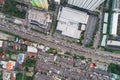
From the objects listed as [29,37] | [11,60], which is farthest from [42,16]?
[11,60]

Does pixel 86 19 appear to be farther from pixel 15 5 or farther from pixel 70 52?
pixel 15 5

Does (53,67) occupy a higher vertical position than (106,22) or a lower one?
lower

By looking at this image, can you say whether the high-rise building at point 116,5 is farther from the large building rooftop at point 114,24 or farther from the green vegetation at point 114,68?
the green vegetation at point 114,68

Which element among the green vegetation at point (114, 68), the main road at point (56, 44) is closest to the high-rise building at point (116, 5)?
the main road at point (56, 44)

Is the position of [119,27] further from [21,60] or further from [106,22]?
[21,60]

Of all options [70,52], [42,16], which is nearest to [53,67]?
[70,52]

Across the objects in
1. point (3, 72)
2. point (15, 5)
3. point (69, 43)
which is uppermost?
point (15, 5)

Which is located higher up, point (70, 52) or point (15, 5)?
point (15, 5)
